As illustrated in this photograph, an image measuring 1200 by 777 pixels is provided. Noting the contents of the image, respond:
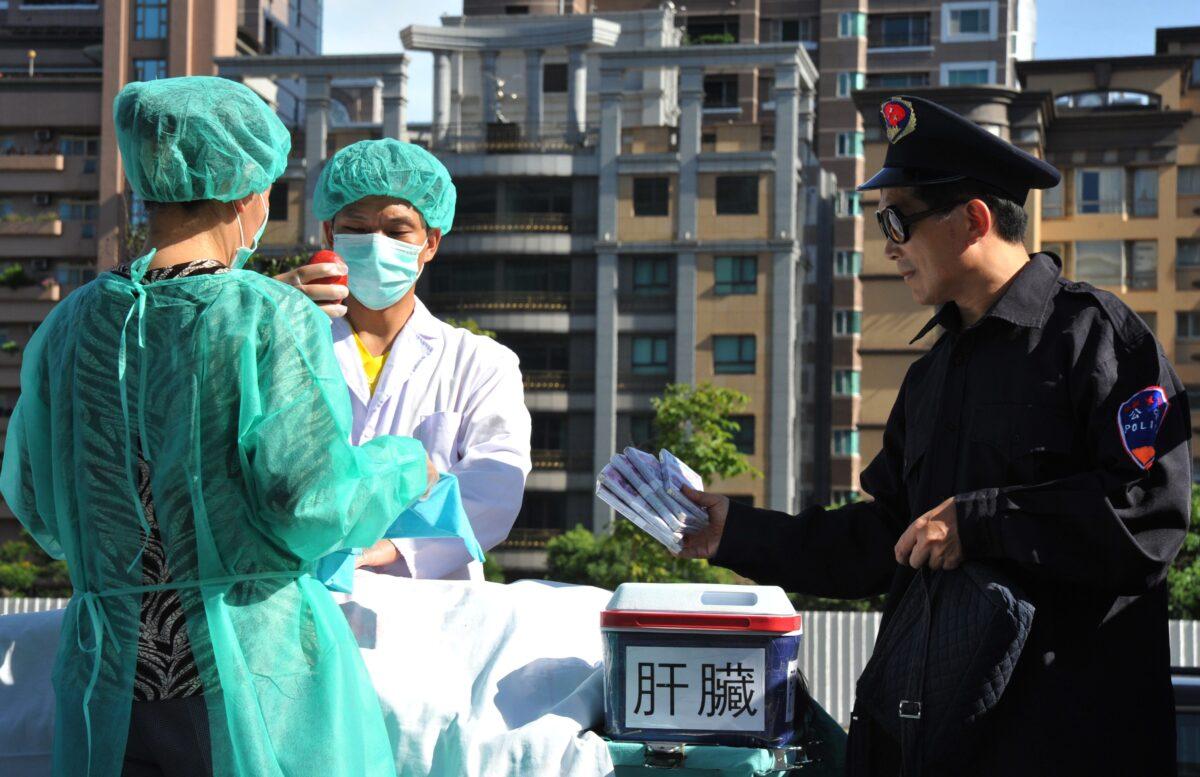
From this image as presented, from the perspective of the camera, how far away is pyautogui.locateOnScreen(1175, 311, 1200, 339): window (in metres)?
40.1

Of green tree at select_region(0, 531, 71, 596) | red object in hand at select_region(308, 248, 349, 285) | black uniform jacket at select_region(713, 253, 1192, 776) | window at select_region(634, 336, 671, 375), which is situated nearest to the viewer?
black uniform jacket at select_region(713, 253, 1192, 776)

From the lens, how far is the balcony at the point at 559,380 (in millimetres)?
39500

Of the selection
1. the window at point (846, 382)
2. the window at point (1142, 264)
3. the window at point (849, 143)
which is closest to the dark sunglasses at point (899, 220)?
the window at point (1142, 264)

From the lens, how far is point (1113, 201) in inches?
1597

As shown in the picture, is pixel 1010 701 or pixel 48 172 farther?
pixel 48 172

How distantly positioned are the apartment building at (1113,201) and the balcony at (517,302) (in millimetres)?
7393

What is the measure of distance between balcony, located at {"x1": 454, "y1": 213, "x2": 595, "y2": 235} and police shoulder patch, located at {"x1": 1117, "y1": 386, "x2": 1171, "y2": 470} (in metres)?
37.3

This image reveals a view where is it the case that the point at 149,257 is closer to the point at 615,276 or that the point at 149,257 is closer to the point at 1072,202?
the point at 615,276

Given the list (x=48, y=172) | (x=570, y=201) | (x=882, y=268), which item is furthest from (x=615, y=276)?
(x=48, y=172)

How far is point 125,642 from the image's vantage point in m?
2.56

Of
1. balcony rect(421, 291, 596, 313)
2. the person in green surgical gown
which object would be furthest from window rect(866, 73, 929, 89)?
the person in green surgical gown

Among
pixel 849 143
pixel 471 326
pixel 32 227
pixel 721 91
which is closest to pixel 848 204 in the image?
pixel 849 143

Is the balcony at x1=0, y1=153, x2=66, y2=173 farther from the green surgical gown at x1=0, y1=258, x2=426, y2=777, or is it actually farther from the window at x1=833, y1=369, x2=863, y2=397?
the green surgical gown at x1=0, y1=258, x2=426, y2=777

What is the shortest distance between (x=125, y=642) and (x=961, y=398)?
1.52 meters
